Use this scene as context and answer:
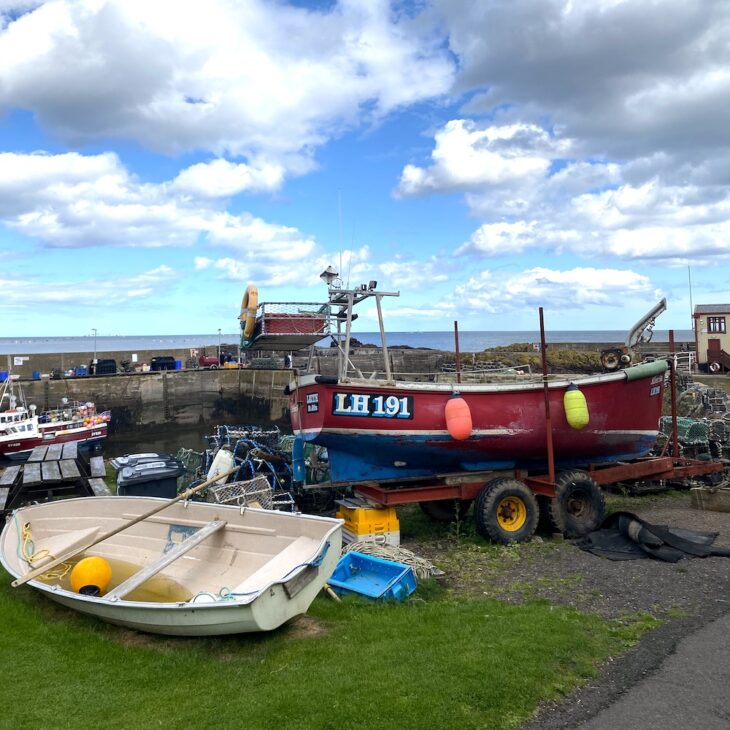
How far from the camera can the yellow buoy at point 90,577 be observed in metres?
7.62

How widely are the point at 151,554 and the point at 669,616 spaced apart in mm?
6530

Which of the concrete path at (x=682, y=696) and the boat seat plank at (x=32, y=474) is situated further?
the boat seat plank at (x=32, y=474)

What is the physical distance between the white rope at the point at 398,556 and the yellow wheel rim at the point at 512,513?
224cm

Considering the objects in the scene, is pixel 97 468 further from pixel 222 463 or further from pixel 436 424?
pixel 436 424

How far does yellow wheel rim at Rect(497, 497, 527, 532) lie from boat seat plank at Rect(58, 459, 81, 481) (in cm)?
751

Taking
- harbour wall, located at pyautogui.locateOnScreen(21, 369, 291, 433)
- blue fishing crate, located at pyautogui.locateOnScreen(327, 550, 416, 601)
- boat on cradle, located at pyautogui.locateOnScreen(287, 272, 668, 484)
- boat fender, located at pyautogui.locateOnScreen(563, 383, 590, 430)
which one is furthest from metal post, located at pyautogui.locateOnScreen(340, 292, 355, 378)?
harbour wall, located at pyautogui.locateOnScreen(21, 369, 291, 433)

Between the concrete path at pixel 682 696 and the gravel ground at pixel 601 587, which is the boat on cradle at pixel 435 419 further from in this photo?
the concrete path at pixel 682 696

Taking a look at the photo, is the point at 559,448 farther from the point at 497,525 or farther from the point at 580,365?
the point at 580,365

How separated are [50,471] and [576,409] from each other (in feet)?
31.2

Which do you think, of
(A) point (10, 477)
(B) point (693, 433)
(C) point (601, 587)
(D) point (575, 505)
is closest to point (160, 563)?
(C) point (601, 587)

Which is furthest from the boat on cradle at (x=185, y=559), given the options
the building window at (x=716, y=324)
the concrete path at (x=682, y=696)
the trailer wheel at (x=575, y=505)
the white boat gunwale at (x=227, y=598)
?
the building window at (x=716, y=324)

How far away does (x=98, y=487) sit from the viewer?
37.5ft

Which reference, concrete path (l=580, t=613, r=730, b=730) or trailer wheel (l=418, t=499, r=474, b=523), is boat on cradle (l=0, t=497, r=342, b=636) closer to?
concrete path (l=580, t=613, r=730, b=730)

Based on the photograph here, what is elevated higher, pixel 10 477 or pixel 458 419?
pixel 458 419
